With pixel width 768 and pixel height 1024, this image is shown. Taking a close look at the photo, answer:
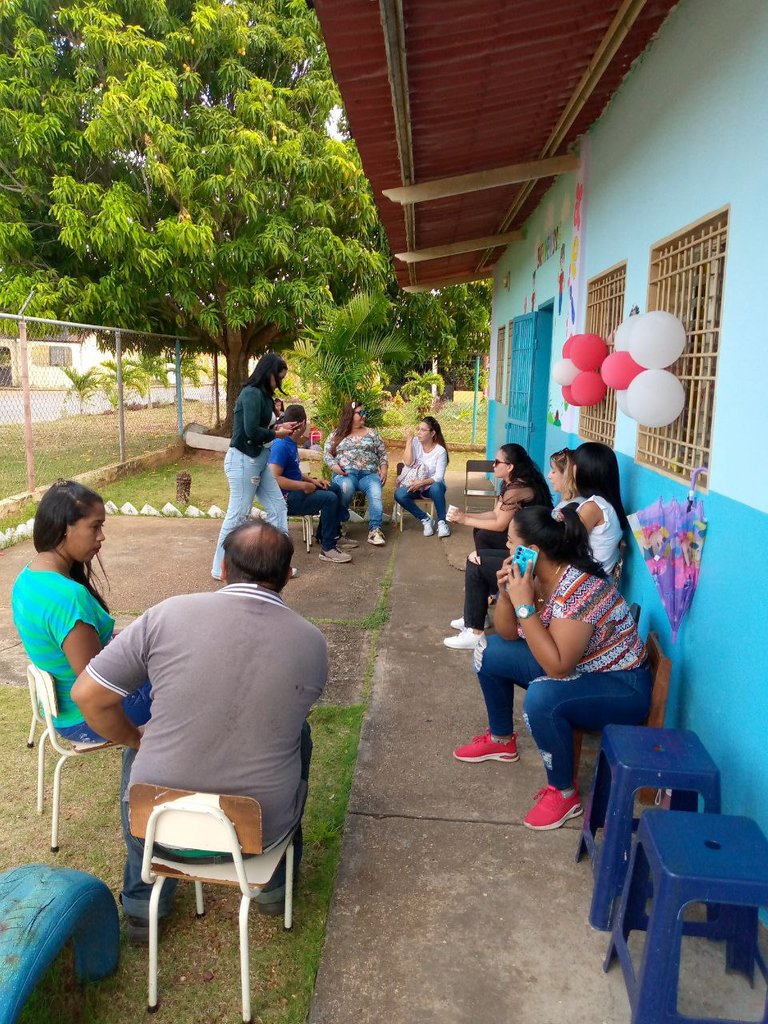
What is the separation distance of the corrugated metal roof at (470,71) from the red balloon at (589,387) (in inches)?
60.6

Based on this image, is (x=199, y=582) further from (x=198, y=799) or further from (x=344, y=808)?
(x=198, y=799)

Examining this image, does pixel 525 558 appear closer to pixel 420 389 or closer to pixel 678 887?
pixel 678 887

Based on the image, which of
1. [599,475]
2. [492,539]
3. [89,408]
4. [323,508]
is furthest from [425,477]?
[89,408]

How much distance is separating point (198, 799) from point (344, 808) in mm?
1161

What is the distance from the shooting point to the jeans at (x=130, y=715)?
2.60 meters

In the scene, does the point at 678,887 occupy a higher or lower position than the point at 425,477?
lower

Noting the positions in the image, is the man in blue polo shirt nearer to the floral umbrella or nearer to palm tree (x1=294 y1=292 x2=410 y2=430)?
palm tree (x1=294 y1=292 x2=410 y2=430)

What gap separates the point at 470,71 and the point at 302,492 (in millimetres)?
3633

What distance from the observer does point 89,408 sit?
18.6 m

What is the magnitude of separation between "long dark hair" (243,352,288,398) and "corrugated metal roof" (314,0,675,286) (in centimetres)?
138

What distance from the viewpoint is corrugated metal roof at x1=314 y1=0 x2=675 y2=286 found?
2938 mm

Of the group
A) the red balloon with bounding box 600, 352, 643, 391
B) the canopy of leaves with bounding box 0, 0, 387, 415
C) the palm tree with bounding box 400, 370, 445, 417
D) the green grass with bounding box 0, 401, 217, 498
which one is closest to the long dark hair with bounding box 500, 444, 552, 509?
the red balloon with bounding box 600, 352, 643, 391

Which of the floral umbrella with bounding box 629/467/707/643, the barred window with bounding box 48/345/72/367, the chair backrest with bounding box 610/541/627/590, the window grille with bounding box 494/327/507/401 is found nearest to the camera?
the floral umbrella with bounding box 629/467/707/643

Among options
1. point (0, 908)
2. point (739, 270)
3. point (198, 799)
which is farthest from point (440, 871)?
point (739, 270)
